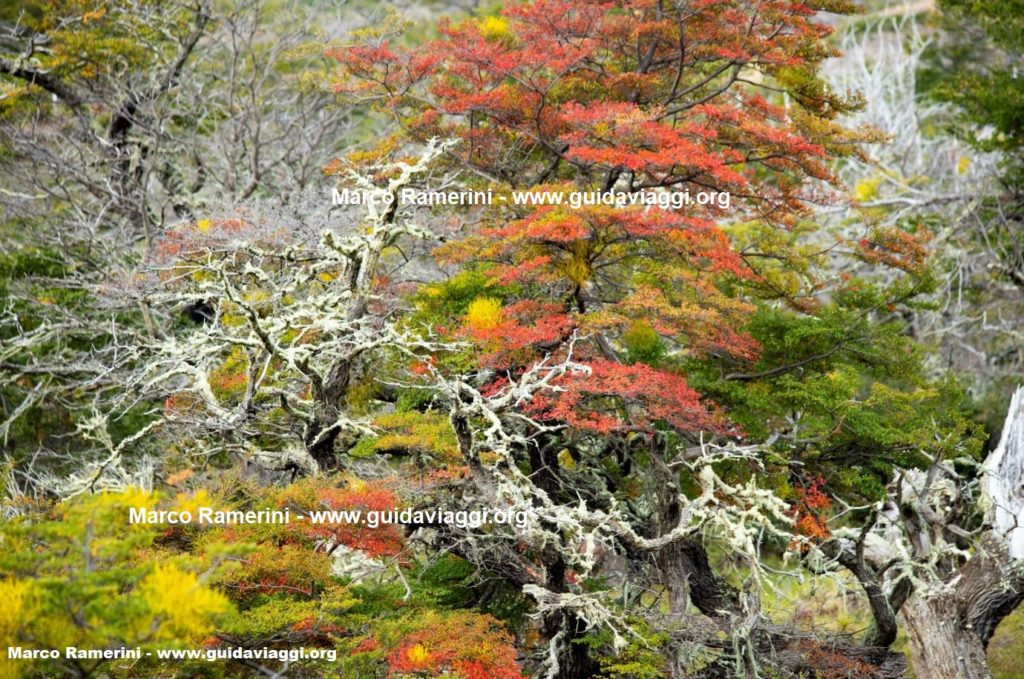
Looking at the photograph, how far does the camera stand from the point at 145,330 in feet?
38.0

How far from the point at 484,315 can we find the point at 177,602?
361 centimetres

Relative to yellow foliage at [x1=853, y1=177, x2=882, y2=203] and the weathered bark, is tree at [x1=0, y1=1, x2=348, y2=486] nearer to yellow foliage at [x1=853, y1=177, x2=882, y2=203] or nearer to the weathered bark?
the weathered bark

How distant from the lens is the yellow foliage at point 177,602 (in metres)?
4.63

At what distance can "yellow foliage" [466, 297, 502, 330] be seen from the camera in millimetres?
7625

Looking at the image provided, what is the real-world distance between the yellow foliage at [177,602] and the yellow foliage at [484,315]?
3321 mm

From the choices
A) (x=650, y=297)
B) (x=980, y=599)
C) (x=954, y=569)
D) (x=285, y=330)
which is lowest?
(x=980, y=599)

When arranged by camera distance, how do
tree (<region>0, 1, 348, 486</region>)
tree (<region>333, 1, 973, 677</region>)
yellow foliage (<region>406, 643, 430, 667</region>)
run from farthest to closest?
tree (<region>0, 1, 348, 486</region>) < tree (<region>333, 1, 973, 677</region>) < yellow foliage (<region>406, 643, 430, 667</region>)

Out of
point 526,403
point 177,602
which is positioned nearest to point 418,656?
point 177,602

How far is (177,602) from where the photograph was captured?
466 cm

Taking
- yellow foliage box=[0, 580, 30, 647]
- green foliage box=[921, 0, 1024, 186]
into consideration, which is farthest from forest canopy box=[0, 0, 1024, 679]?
green foliage box=[921, 0, 1024, 186]

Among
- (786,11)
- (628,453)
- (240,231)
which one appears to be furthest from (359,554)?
(786,11)

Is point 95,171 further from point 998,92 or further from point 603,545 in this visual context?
point 998,92

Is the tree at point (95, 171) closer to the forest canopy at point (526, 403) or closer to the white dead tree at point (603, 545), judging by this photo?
the forest canopy at point (526, 403)

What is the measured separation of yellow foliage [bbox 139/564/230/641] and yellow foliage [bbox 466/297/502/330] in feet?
10.9
